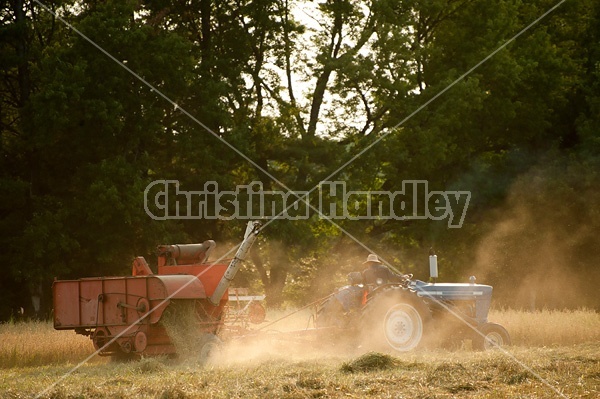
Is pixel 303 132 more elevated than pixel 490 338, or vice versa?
pixel 303 132

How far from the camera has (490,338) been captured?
16156 millimetres

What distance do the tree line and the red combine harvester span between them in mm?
10984

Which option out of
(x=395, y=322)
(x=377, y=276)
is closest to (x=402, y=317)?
(x=395, y=322)

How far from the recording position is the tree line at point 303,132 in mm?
26891

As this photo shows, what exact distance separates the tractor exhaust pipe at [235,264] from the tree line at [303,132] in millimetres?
11682

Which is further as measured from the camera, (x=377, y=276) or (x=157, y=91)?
(x=157, y=91)

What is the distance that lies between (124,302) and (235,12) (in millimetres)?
20751

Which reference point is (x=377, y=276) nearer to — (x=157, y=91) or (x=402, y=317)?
(x=402, y=317)

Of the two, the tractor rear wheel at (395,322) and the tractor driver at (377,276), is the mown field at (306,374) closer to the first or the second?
the tractor rear wheel at (395,322)

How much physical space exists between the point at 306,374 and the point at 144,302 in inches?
152

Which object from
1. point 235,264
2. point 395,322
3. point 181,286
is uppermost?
point 235,264

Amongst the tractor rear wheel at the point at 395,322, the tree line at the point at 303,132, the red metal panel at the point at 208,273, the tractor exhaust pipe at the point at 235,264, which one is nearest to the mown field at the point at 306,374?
the tractor rear wheel at the point at 395,322

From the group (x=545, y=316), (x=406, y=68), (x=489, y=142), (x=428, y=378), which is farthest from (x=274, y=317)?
(x=489, y=142)

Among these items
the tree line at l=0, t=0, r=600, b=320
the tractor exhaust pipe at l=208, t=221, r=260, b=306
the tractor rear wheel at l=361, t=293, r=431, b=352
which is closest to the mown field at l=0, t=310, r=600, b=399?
the tractor rear wheel at l=361, t=293, r=431, b=352
